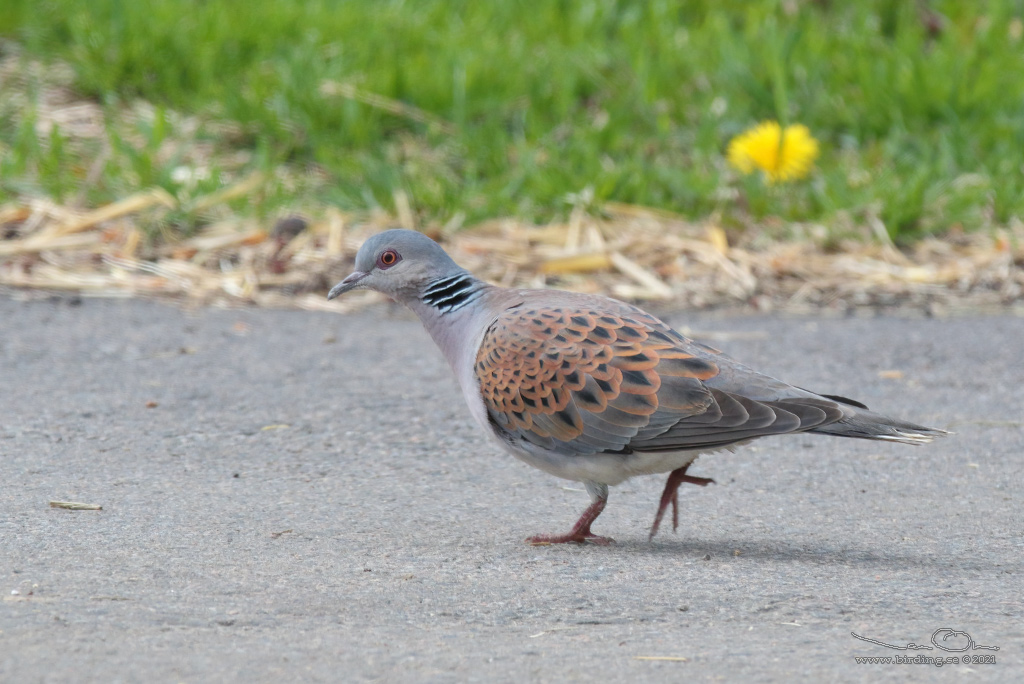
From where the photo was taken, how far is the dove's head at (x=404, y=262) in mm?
4086

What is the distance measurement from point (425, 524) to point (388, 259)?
3.03ft

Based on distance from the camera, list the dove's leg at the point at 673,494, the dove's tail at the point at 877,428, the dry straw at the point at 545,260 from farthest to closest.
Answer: the dry straw at the point at 545,260 → the dove's leg at the point at 673,494 → the dove's tail at the point at 877,428

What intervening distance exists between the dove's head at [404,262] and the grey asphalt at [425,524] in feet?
1.96

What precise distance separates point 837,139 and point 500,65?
2.12 metres

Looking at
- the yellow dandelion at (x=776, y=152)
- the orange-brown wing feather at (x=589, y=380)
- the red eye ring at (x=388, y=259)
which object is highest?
the yellow dandelion at (x=776, y=152)

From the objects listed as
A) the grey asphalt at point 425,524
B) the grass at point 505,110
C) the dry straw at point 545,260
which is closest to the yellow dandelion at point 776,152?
the grass at point 505,110

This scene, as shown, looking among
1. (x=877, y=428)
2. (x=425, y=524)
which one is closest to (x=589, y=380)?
(x=425, y=524)

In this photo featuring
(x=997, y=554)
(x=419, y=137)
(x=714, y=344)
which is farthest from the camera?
(x=419, y=137)

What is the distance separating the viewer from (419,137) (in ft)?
25.1

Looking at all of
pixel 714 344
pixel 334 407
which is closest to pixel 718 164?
pixel 714 344

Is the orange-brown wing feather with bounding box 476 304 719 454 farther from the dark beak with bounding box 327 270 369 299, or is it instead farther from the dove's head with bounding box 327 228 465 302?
the dark beak with bounding box 327 270 369 299

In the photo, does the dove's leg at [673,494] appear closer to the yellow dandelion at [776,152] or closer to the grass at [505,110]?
the grass at [505,110]

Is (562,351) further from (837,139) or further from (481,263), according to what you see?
(837,139)

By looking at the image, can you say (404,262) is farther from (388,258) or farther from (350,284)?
(350,284)
